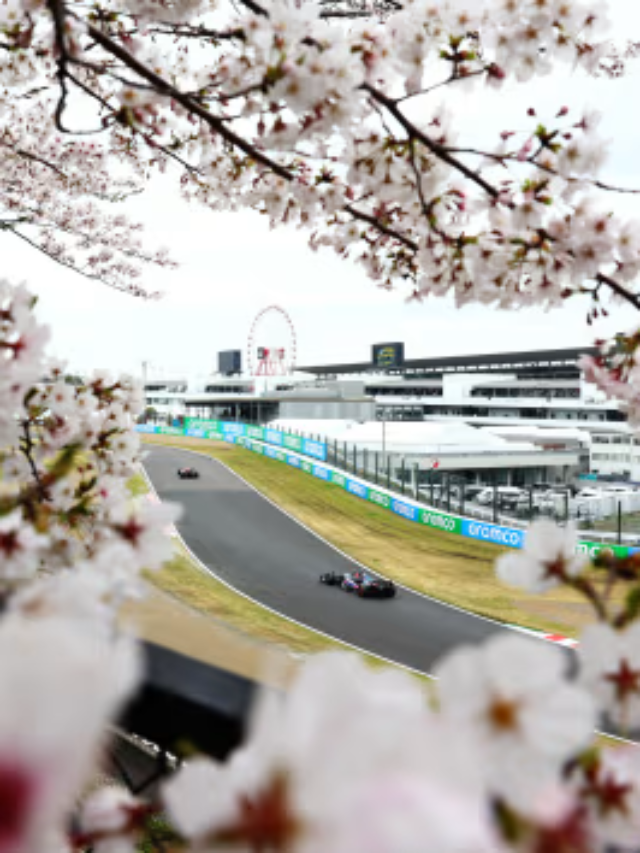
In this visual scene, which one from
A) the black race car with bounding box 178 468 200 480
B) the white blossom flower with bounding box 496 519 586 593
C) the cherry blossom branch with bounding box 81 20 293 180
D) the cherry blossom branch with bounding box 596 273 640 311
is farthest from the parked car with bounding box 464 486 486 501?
the white blossom flower with bounding box 496 519 586 593

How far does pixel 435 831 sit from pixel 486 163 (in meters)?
1.65

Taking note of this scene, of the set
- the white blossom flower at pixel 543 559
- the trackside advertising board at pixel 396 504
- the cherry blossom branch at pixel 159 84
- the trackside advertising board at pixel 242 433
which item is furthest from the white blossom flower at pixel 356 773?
the trackside advertising board at pixel 242 433

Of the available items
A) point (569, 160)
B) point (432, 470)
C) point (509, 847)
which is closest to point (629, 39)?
point (569, 160)

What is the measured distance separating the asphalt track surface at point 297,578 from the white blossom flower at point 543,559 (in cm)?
871

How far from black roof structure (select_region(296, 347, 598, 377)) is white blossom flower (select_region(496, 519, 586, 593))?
113ft

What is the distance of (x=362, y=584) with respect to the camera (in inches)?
651

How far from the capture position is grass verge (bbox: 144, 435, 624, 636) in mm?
16156

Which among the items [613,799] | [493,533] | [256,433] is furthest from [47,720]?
[256,433]

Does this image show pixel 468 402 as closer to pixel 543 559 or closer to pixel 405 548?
pixel 405 548

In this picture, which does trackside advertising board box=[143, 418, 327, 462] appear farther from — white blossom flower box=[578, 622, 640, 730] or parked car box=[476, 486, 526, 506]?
white blossom flower box=[578, 622, 640, 730]

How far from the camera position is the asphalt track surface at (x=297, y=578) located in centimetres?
1372

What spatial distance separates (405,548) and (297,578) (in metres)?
3.19

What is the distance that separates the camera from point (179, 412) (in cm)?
4953

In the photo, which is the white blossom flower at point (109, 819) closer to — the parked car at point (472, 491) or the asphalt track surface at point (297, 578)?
the asphalt track surface at point (297, 578)
